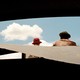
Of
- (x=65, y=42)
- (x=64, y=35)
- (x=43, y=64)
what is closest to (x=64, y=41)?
(x=65, y=42)

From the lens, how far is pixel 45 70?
2.67 m

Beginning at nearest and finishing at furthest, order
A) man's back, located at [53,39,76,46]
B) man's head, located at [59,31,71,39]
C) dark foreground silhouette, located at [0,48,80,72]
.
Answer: dark foreground silhouette, located at [0,48,80,72] → man's back, located at [53,39,76,46] → man's head, located at [59,31,71,39]

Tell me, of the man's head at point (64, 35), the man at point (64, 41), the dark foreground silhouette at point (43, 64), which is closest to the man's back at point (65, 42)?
the man at point (64, 41)

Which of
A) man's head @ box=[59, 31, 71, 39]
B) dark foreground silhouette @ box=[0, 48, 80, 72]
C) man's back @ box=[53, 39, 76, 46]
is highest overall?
man's head @ box=[59, 31, 71, 39]

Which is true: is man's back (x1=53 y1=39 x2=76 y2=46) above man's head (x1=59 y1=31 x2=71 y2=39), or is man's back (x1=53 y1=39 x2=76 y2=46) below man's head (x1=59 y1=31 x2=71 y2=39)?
below

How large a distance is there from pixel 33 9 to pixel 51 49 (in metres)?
10.0

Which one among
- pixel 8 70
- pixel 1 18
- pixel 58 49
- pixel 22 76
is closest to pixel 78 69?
pixel 58 49

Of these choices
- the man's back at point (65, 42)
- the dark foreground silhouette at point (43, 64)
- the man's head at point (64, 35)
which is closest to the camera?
the dark foreground silhouette at point (43, 64)

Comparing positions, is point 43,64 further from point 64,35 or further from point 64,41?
point 64,35

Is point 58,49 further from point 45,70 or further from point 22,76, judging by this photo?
point 22,76

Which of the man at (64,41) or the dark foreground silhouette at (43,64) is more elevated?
the man at (64,41)

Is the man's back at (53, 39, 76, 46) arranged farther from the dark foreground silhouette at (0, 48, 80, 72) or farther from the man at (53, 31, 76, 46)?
the dark foreground silhouette at (0, 48, 80, 72)

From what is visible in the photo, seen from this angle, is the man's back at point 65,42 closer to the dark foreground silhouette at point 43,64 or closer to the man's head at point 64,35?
the man's head at point 64,35

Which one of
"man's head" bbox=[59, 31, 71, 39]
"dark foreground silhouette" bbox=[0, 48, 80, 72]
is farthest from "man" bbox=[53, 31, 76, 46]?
"dark foreground silhouette" bbox=[0, 48, 80, 72]
